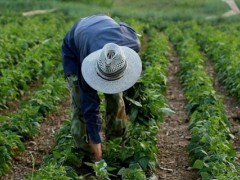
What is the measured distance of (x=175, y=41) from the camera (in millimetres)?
15539

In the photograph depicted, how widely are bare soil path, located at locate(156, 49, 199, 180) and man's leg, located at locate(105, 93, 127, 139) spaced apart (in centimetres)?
58

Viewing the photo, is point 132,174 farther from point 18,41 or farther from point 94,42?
point 18,41

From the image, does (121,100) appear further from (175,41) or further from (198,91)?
(175,41)

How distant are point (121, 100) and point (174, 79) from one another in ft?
17.3

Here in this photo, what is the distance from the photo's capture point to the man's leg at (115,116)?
205 inches

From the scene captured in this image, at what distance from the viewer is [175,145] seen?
21.4 ft

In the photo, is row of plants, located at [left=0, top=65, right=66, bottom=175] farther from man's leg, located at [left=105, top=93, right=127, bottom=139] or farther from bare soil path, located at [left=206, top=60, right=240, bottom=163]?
bare soil path, located at [left=206, top=60, right=240, bottom=163]

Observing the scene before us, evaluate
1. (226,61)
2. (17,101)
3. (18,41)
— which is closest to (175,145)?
(17,101)

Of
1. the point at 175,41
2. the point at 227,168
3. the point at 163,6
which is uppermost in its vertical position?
the point at 227,168

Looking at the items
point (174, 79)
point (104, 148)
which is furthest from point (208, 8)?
point (104, 148)

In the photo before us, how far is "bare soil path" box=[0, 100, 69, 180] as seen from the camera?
5742mm

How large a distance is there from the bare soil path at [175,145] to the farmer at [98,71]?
642 millimetres

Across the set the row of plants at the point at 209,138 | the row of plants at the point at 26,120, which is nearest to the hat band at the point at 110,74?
the row of plants at the point at 209,138

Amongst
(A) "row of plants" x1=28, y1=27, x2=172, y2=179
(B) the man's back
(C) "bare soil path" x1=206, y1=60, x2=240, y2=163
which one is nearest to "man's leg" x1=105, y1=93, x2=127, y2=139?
(A) "row of plants" x1=28, y1=27, x2=172, y2=179
